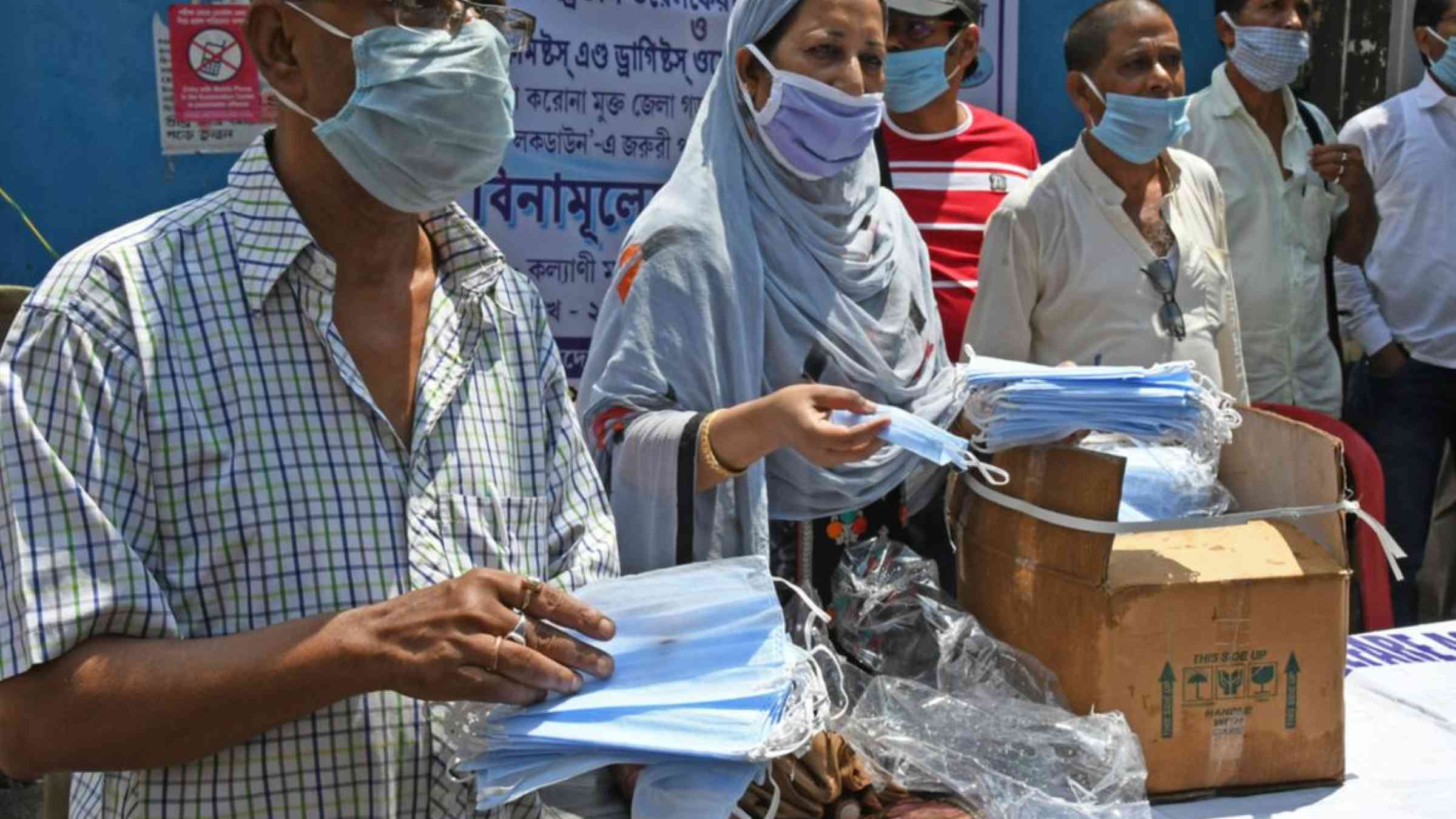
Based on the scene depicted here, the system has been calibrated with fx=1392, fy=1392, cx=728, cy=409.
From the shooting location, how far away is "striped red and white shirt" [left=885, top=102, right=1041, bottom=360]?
365cm

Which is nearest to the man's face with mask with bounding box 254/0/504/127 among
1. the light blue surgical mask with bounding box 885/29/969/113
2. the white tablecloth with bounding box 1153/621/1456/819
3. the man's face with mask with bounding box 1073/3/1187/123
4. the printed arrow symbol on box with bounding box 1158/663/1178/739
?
the printed arrow symbol on box with bounding box 1158/663/1178/739

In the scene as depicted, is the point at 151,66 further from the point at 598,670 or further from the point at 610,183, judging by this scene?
the point at 598,670

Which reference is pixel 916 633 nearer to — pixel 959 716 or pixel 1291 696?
pixel 959 716

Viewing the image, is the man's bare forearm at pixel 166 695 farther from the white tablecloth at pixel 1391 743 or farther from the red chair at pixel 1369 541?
the red chair at pixel 1369 541

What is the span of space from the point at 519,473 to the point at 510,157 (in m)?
2.86

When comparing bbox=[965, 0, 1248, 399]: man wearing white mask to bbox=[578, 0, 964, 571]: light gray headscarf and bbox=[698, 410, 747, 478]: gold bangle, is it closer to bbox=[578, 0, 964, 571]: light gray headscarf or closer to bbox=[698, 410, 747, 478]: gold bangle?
bbox=[578, 0, 964, 571]: light gray headscarf

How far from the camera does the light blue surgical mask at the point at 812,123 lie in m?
A: 2.43

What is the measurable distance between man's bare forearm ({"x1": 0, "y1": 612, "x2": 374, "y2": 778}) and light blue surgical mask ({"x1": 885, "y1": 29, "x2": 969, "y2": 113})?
2886mm

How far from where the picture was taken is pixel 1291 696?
2158 millimetres

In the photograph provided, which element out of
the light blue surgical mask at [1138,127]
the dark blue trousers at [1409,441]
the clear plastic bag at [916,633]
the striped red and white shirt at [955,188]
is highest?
the light blue surgical mask at [1138,127]

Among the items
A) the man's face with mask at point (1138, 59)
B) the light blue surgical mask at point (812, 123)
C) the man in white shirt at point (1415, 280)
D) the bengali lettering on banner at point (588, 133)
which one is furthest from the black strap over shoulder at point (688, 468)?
the man in white shirt at point (1415, 280)

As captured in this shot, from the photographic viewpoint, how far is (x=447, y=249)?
1.61m

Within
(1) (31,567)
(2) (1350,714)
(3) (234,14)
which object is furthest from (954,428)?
(3) (234,14)

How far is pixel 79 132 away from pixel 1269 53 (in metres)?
3.47
